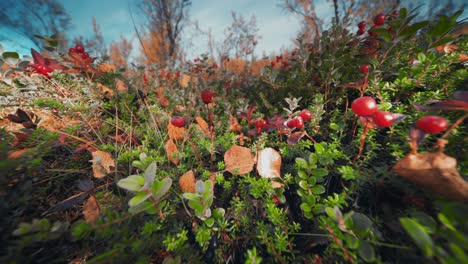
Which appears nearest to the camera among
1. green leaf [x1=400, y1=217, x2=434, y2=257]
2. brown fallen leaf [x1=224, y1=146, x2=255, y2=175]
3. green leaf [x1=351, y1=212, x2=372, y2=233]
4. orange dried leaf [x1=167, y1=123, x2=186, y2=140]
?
green leaf [x1=400, y1=217, x2=434, y2=257]

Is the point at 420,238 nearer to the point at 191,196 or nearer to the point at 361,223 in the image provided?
the point at 361,223

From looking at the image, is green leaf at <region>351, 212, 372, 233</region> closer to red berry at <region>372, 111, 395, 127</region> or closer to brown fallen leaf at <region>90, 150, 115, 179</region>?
red berry at <region>372, 111, 395, 127</region>

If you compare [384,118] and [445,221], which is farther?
[384,118]

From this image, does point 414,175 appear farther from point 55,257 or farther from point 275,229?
point 55,257

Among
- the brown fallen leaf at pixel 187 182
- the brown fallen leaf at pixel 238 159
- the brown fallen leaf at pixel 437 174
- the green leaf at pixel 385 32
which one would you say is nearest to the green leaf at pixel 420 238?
the brown fallen leaf at pixel 437 174

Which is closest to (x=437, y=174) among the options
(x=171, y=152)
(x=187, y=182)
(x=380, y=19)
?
(x=187, y=182)

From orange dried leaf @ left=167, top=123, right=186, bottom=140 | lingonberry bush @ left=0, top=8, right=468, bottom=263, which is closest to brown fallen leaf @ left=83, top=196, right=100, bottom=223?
lingonberry bush @ left=0, top=8, right=468, bottom=263

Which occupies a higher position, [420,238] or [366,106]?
[366,106]
